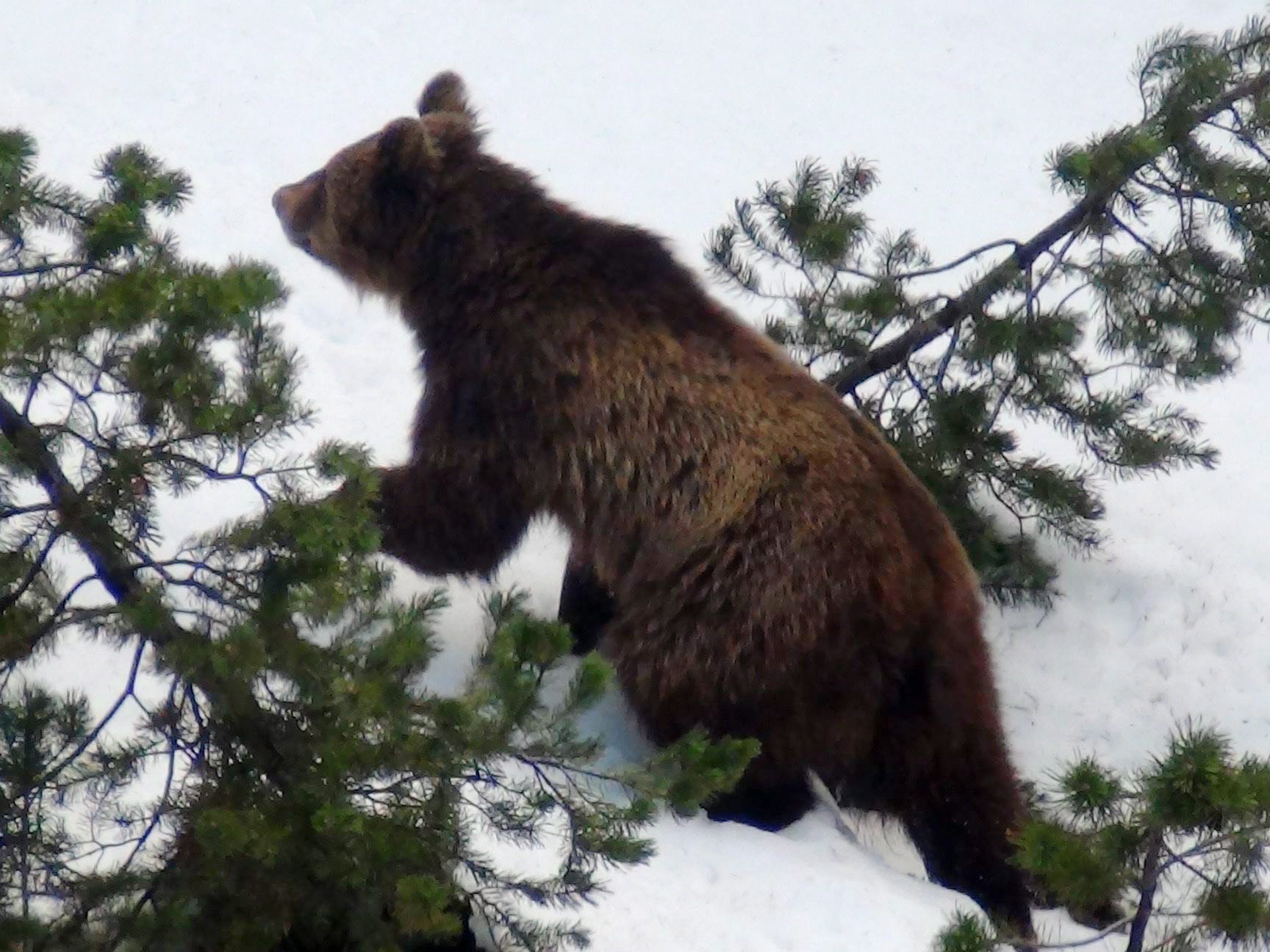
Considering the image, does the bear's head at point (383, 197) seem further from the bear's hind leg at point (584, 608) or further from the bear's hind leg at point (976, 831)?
the bear's hind leg at point (976, 831)

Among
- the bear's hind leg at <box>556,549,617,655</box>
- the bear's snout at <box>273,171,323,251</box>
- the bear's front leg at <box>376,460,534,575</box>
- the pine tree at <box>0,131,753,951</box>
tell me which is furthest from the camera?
the bear's snout at <box>273,171,323,251</box>

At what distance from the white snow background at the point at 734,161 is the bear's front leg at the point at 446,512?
1.31 ft

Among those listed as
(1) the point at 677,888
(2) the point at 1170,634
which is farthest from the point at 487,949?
(2) the point at 1170,634

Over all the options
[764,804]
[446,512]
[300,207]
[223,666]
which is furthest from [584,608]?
[223,666]

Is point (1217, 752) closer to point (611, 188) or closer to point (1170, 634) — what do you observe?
point (1170, 634)

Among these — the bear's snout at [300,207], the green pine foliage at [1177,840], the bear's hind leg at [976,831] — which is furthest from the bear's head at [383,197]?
the green pine foliage at [1177,840]

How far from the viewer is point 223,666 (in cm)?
283

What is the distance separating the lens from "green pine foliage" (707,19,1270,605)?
5996mm

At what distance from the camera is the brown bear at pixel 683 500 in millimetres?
4922

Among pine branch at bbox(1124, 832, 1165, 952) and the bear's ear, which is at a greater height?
the bear's ear

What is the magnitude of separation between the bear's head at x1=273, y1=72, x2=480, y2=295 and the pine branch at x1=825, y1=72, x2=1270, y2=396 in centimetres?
206

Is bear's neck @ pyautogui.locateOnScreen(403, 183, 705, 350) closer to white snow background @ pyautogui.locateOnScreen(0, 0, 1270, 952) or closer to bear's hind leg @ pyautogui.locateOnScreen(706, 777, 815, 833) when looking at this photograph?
white snow background @ pyautogui.locateOnScreen(0, 0, 1270, 952)

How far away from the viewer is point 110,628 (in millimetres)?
3229

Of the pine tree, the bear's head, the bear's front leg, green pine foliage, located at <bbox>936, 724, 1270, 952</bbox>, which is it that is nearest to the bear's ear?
the bear's head
